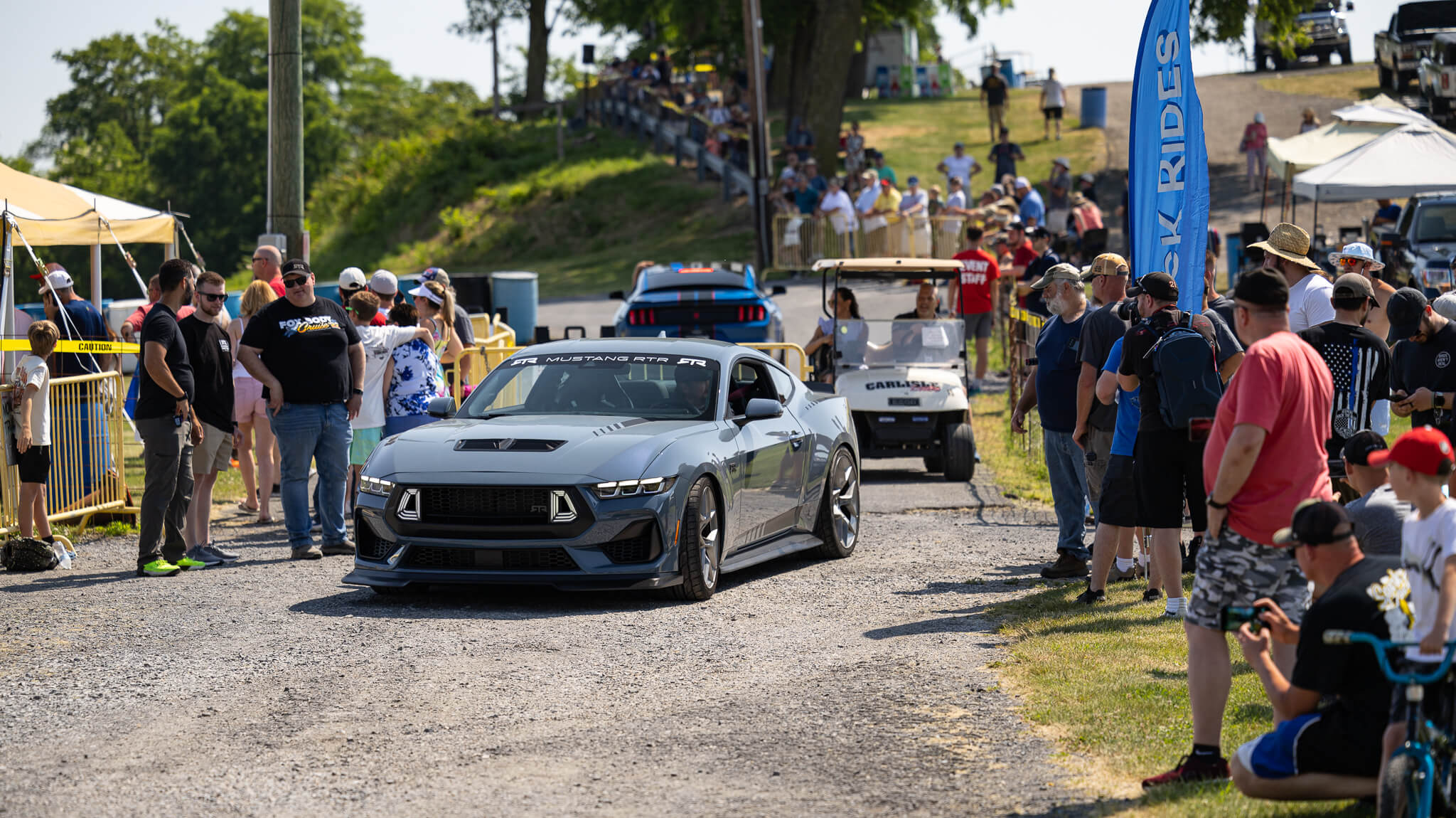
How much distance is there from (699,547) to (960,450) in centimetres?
610

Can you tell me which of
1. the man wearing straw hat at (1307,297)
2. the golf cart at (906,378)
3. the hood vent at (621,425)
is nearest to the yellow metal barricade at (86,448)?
the hood vent at (621,425)

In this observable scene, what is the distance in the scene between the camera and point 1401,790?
440 cm

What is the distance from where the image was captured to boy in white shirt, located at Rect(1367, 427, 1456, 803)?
4566 millimetres

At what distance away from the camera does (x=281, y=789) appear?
18.6 ft

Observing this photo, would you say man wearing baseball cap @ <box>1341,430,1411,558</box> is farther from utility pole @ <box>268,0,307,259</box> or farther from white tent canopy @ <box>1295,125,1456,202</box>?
white tent canopy @ <box>1295,125,1456,202</box>

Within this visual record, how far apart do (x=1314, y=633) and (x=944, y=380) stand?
10199 mm

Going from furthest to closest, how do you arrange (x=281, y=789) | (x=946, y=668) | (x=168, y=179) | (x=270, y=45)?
(x=168, y=179), (x=270, y=45), (x=946, y=668), (x=281, y=789)

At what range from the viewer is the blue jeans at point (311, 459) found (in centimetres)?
1073

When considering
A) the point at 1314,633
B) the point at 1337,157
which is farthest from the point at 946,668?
the point at 1337,157

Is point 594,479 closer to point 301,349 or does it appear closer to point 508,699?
point 508,699

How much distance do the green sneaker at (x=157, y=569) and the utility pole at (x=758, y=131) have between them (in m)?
24.5

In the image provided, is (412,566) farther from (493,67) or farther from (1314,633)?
(493,67)

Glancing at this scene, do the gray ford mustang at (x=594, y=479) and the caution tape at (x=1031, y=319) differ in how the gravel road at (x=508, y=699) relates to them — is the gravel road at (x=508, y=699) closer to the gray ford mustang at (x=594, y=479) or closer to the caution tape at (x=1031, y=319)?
the gray ford mustang at (x=594, y=479)

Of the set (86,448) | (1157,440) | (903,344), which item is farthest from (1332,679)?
(903,344)
